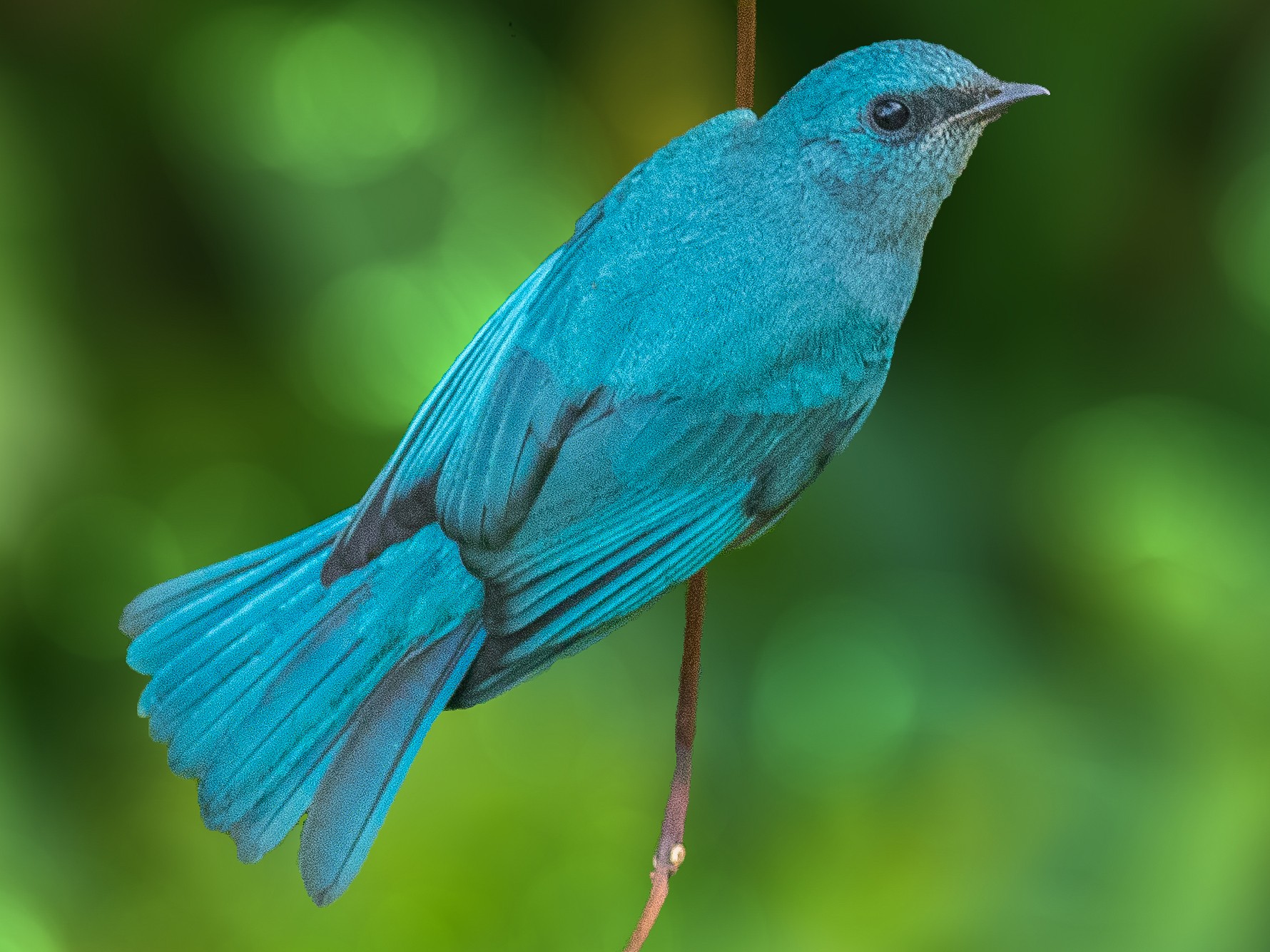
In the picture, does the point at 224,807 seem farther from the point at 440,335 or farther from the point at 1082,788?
the point at 1082,788

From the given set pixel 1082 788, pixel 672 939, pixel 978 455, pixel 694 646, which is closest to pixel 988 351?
pixel 978 455

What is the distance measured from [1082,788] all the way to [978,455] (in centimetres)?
63

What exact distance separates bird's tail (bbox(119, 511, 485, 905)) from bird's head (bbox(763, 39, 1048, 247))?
1.63 ft

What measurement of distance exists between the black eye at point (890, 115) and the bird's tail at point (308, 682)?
542mm

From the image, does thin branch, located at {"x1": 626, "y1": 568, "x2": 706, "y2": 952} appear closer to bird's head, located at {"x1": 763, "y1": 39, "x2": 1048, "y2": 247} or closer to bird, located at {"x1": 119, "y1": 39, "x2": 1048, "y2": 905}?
bird, located at {"x1": 119, "y1": 39, "x2": 1048, "y2": 905}

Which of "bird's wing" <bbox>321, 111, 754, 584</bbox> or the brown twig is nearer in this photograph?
the brown twig

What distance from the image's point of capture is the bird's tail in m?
1.26

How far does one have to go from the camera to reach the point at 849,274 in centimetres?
140

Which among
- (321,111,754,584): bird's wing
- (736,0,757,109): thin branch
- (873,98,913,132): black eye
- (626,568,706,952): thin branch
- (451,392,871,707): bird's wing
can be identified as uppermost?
(736,0,757,109): thin branch

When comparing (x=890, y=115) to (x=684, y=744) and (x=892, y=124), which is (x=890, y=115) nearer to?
(x=892, y=124)

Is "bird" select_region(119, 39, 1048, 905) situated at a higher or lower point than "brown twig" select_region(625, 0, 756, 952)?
higher

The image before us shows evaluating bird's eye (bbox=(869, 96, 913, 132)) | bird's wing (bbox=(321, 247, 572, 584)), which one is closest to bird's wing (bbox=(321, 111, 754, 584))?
bird's wing (bbox=(321, 247, 572, 584))

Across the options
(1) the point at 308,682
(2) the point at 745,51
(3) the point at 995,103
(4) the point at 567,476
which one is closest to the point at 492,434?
(4) the point at 567,476

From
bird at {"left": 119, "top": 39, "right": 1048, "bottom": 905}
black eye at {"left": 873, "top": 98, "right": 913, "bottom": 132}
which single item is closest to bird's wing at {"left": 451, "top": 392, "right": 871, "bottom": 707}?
bird at {"left": 119, "top": 39, "right": 1048, "bottom": 905}
